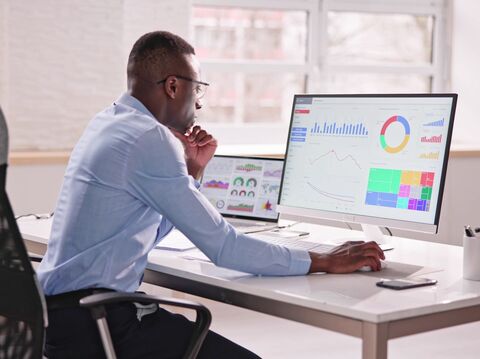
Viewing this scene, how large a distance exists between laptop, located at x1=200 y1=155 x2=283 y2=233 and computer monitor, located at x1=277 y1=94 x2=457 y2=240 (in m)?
0.13

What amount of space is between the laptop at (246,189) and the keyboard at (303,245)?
9.8 inches

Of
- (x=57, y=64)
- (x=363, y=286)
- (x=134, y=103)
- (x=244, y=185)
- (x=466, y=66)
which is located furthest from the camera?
(x=466, y=66)

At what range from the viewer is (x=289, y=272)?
218 cm

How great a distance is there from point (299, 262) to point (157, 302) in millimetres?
385

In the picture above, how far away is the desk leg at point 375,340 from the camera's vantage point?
179 centimetres

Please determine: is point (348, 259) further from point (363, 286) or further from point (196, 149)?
point (196, 149)

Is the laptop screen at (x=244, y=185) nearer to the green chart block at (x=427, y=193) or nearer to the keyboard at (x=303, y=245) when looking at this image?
the keyboard at (x=303, y=245)

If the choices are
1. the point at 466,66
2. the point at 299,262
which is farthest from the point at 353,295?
the point at 466,66

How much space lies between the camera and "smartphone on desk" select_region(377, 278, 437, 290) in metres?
2.07

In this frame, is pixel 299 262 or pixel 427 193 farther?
pixel 427 193

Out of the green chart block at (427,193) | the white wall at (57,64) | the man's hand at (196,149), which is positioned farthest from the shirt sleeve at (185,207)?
the white wall at (57,64)

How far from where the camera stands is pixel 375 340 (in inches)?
70.5

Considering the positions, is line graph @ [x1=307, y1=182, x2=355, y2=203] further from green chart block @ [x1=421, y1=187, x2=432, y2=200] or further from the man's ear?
the man's ear

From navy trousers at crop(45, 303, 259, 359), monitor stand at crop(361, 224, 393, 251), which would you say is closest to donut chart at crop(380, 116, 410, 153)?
monitor stand at crop(361, 224, 393, 251)
